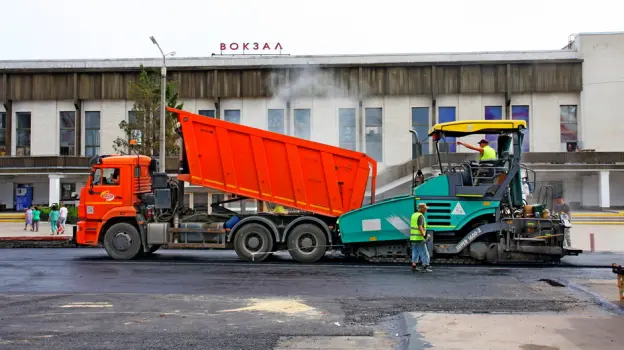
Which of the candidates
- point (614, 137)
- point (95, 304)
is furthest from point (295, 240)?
point (614, 137)

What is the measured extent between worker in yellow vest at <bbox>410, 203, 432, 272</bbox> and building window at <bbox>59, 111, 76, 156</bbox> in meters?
34.9

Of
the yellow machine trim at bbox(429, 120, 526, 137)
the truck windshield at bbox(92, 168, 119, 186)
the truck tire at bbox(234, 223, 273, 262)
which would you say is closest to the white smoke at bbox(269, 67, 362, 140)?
the truck windshield at bbox(92, 168, 119, 186)

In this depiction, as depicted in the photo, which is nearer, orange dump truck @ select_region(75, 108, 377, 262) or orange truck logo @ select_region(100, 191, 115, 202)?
orange dump truck @ select_region(75, 108, 377, 262)

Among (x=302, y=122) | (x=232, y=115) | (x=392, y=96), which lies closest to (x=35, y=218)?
(x=232, y=115)

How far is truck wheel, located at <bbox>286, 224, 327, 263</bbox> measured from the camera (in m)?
13.3

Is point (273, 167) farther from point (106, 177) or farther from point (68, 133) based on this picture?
point (68, 133)

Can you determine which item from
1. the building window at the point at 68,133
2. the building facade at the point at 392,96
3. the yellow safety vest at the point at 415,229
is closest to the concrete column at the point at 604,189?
the building facade at the point at 392,96

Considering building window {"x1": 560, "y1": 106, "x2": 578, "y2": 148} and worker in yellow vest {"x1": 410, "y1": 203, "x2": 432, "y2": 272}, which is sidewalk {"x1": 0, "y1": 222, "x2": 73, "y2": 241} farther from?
building window {"x1": 560, "y1": 106, "x2": 578, "y2": 148}

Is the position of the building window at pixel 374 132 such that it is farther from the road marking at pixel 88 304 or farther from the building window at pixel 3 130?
the road marking at pixel 88 304

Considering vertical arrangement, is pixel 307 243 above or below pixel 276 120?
below

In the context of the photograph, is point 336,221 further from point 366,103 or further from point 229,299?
point 366,103

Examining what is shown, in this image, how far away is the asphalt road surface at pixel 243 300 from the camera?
256 inches

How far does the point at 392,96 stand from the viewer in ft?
125

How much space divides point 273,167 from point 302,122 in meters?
24.9
